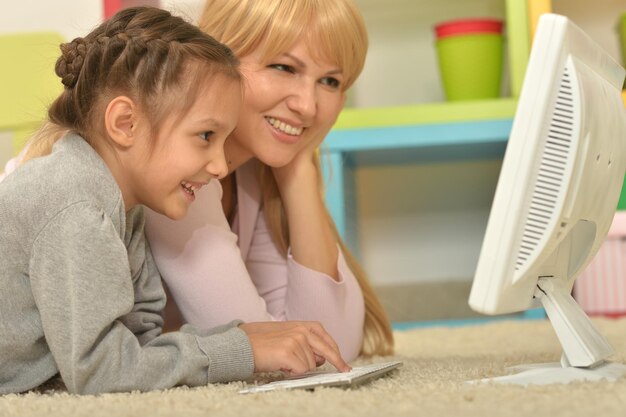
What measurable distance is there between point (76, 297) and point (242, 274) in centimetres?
40

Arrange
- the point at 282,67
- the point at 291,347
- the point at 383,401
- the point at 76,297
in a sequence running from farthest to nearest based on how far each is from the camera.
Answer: the point at 282,67
the point at 291,347
the point at 76,297
the point at 383,401

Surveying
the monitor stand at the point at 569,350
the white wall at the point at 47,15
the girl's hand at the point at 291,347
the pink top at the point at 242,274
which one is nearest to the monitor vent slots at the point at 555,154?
the monitor stand at the point at 569,350

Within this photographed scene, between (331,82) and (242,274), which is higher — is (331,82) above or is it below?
above

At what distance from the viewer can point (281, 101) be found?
1358 millimetres

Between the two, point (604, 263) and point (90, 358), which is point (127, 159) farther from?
point (604, 263)

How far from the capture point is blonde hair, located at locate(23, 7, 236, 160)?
3.28 ft

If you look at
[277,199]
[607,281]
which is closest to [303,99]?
[277,199]

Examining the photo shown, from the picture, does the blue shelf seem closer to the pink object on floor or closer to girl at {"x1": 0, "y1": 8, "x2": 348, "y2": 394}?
the pink object on floor

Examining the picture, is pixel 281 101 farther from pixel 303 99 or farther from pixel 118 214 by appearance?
pixel 118 214

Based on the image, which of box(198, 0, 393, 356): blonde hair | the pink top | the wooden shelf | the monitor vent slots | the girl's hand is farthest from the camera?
the wooden shelf

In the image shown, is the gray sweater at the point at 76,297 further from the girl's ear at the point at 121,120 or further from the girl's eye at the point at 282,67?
the girl's eye at the point at 282,67

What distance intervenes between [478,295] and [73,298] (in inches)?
15.4

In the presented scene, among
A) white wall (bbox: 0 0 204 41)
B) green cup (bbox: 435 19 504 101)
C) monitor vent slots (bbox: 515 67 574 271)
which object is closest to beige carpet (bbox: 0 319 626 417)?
monitor vent slots (bbox: 515 67 574 271)

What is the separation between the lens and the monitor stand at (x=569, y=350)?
875 millimetres
